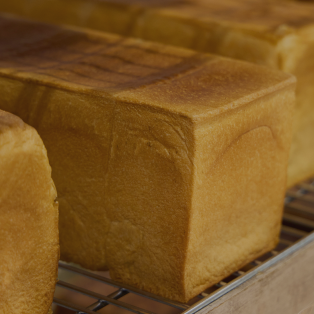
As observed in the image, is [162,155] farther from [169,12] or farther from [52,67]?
[169,12]

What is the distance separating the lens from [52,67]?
1158 millimetres

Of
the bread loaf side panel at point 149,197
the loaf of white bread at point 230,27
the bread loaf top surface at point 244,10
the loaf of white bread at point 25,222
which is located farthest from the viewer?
the bread loaf top surface at point 244,10

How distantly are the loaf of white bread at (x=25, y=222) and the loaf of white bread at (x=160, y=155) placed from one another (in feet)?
0.55

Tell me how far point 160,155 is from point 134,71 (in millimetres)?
243

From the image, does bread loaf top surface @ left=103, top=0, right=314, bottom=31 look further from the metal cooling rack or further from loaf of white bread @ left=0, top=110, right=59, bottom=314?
loaf of white bread @ left=0, top=110, right=59, bottom=314

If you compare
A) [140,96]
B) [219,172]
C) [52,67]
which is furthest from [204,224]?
[52,67]

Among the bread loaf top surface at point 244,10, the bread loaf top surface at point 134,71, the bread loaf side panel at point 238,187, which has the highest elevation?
the bread loaf top surface at point 244,10

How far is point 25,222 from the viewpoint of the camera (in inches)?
34.8

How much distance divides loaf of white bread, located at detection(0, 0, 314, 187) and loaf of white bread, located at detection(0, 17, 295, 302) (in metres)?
0.23

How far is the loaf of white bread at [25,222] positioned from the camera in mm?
846

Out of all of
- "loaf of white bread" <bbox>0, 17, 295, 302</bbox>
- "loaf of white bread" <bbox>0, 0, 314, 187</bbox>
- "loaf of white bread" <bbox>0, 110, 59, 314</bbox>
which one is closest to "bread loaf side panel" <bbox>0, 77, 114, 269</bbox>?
"loaf of white bread" <bbox>0, 17, 295, 302</bbox>

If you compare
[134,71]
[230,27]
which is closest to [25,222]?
[134,71]

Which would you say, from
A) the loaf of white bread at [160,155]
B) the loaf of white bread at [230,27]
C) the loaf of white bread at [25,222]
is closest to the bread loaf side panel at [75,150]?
the loaf of white bread at [160,155]

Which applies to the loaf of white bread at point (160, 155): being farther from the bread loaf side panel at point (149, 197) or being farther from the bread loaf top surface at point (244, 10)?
the bread loaf top surface at point (244, 10)
